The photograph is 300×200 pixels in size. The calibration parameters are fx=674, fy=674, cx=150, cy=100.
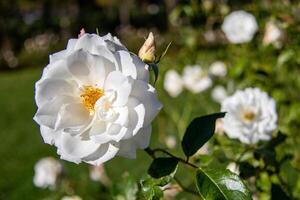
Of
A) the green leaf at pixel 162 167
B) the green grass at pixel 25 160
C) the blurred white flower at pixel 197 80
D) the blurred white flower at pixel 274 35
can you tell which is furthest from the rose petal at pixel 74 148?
the blurred white flower at pixel 197 80

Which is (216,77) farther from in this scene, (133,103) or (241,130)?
(133,103)

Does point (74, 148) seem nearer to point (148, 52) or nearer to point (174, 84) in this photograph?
point (148, 52)

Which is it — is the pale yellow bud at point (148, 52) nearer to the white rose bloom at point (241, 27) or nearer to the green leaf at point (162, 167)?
the green leaf at point (162, 167)

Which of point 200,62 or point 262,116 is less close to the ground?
point 262,116

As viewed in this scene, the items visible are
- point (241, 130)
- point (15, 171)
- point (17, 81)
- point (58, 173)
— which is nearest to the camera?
point (241, 130)

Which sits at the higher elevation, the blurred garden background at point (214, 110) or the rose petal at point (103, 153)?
the rose petal at point (103, 153)

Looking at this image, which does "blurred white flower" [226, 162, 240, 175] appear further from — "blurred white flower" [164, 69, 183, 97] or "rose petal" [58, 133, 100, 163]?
"blurred white flower" [164, 69, 183, 97]

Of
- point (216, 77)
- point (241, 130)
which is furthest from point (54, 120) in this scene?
point (216, 77)

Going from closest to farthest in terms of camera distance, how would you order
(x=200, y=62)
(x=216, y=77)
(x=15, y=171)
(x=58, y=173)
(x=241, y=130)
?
(x=241, y=130), (x=58, y=173), (x=216, y=77), (x=200, y=62), (x=15, y=171)
